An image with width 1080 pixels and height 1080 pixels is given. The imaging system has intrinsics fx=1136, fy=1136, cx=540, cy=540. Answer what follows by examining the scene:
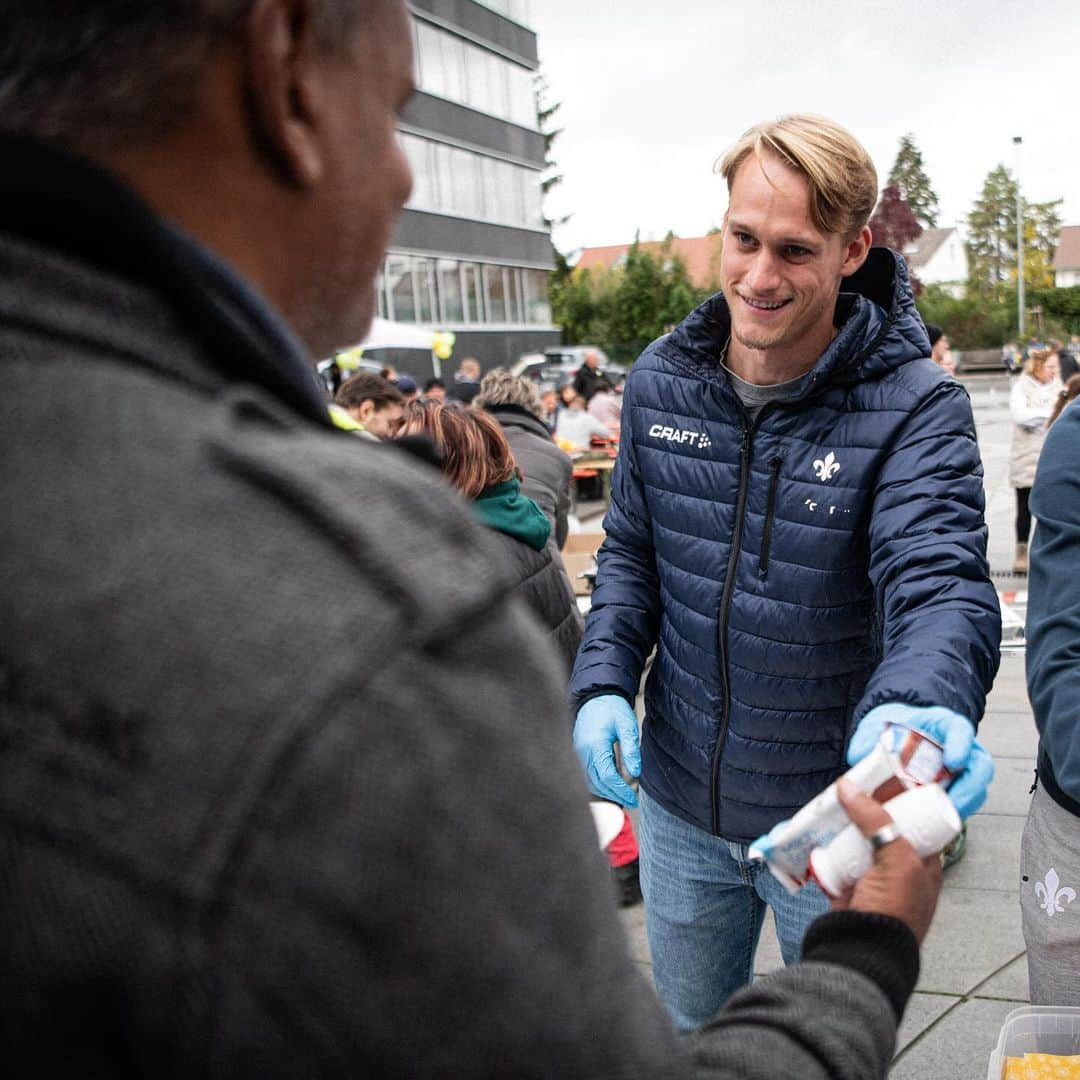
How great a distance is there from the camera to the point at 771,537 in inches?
87.7

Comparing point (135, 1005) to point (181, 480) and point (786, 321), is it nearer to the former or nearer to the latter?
point (181, 480)

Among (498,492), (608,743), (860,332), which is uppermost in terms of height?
(860,332)

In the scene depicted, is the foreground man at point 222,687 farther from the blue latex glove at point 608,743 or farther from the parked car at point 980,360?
the parked car at point 980,360

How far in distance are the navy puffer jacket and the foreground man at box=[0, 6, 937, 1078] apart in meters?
1.37

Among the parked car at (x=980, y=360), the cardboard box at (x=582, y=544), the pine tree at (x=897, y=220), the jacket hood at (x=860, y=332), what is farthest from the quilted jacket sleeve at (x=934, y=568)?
the pine tree at (x=897, y=220)

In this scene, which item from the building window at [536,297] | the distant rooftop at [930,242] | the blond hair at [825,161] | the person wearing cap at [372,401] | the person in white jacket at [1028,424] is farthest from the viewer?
the distant rooftop at [930,242]

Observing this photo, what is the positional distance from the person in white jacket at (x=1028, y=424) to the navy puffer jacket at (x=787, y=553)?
7.44 metres

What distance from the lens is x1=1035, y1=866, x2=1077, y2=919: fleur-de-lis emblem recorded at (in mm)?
2158

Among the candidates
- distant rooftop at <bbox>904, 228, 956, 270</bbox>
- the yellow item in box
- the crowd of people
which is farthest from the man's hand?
distant rooftop at <bbox>904, 228, 956, 270</bbox>

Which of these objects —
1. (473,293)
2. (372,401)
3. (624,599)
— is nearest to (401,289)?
(473,293)

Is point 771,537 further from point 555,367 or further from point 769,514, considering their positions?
point 555,367

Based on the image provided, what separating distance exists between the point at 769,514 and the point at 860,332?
391 millimetres

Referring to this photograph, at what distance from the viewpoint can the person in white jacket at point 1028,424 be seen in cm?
920

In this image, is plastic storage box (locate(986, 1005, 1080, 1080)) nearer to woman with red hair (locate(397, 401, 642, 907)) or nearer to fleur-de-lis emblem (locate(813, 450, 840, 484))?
fleur-de-lis emblem (locate(813, 450, 840, 484))
